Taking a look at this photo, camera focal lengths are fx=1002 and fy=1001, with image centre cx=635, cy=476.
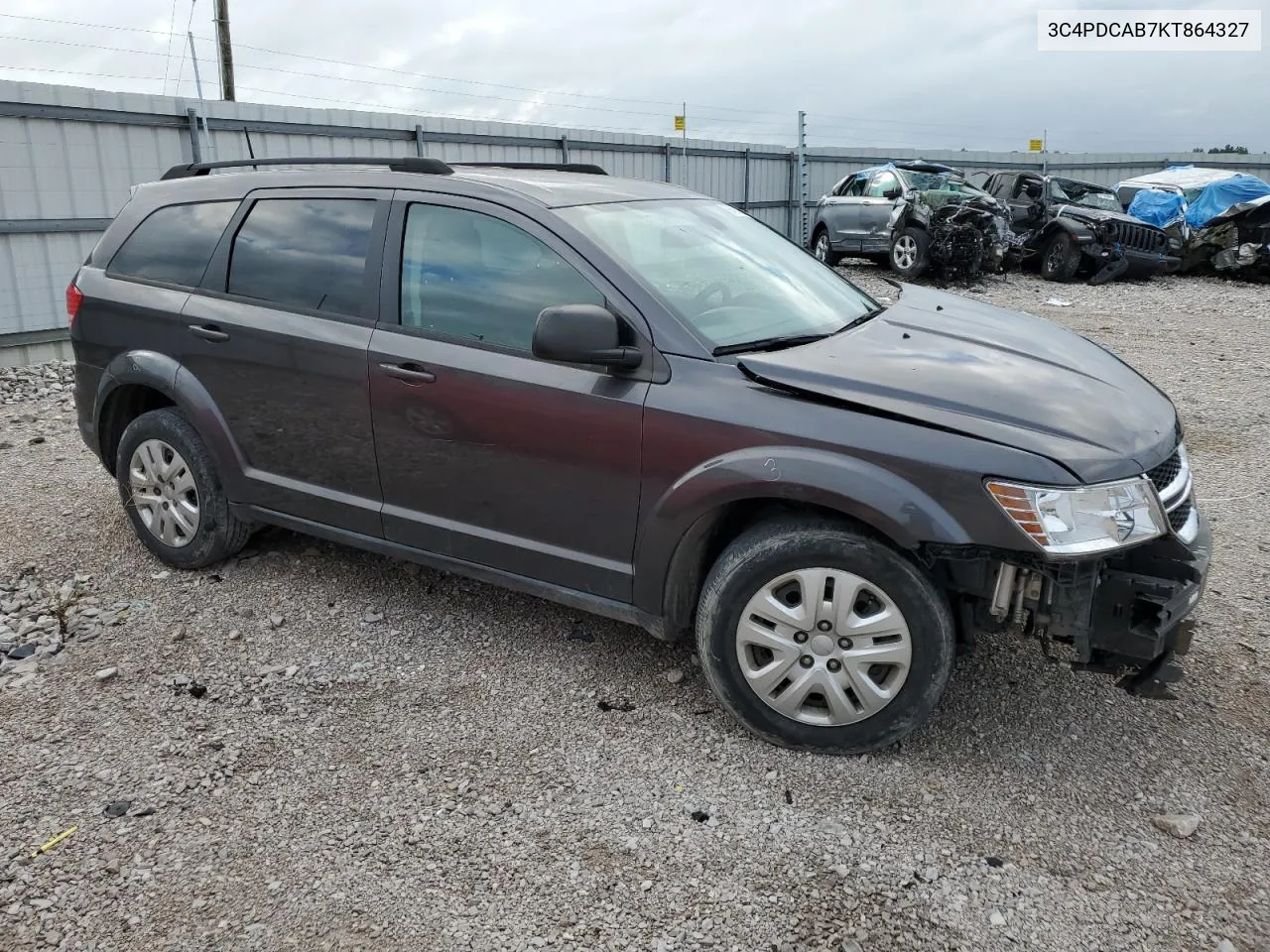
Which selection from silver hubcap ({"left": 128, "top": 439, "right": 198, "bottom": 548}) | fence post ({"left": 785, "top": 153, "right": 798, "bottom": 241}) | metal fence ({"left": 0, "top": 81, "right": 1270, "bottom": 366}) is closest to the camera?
silver hubcap ({"left": 128, "top": 439, "right": 198, "bottom": 548})

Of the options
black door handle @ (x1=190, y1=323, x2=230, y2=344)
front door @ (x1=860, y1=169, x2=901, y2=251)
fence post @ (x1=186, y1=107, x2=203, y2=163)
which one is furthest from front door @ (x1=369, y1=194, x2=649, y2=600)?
front door @ (x1=860, y1=169, x2=901, y2=251)

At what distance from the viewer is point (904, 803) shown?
2920 millimetres

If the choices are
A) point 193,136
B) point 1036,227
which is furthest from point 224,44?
point 1036,227

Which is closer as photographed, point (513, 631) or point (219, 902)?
point (219, 902)

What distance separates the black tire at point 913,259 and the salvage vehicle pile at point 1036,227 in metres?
0.02

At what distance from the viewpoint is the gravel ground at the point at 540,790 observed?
250 centimetres

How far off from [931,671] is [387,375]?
83.2 inches

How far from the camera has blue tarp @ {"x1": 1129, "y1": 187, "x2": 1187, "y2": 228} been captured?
17453mm

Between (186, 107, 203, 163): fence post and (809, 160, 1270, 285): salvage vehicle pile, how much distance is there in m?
9.36

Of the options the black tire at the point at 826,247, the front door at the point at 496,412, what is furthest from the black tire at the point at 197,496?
the black tire at the point at 826,247

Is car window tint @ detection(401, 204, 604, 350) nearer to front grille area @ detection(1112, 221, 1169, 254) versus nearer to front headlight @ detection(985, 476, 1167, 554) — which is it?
front headlight @ detection(985, 476, 1167, 554)

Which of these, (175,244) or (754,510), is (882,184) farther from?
(754,510)

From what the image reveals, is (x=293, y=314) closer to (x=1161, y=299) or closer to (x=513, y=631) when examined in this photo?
(x=513, y=631)

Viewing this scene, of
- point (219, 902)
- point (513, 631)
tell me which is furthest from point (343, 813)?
point (513, 631)
